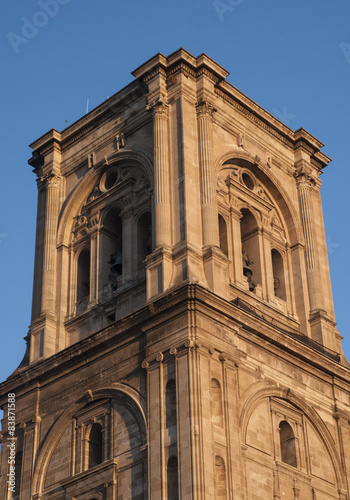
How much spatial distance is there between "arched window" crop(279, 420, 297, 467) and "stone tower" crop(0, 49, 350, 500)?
10cm

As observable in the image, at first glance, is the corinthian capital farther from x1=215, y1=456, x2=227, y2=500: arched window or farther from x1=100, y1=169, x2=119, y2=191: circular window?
x1=215, y1=456, x2=227, y2=500: arched window

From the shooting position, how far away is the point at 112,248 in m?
49.2

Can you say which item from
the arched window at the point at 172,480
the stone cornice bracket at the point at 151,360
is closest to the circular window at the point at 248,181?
the stone cornice bracket at the point at 151,360

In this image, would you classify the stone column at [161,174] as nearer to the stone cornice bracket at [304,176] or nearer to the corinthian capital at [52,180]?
the corinthian capital at [52,180]

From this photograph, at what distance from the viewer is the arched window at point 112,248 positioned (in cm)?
4778

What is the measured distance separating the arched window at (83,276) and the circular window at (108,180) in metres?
2.69

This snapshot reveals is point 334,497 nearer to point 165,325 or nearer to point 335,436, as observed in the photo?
point 335,436

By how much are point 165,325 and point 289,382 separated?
5407 mm

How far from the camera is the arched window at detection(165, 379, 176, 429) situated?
1567 inches

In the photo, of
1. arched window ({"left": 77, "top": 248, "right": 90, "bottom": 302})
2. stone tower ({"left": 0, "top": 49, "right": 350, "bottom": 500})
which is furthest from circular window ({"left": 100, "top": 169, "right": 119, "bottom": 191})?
arched window ({"left": 77, "top": 248, "right": 90, "bottom": 302})

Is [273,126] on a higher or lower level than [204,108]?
higher

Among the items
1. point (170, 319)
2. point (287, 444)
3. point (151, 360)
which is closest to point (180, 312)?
point (170, 319)

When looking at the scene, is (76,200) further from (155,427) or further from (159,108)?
(155,427)

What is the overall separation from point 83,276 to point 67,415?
7.37 m
